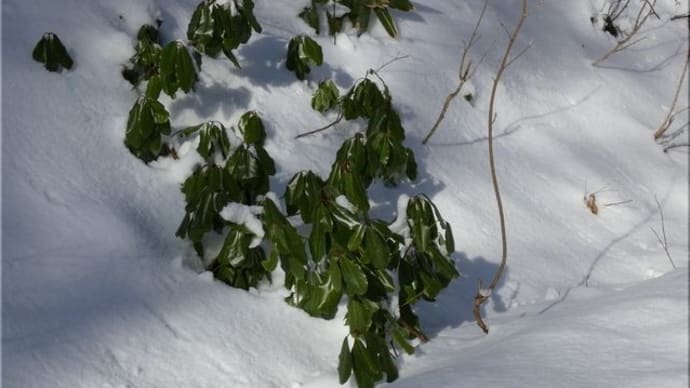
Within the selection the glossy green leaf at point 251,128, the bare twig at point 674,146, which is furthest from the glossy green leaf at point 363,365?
the bare twig at point 674,146

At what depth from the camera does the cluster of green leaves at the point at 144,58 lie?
2.36 meters

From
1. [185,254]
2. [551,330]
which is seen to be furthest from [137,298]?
[551,330]

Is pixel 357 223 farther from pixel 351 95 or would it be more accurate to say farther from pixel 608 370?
pixel 351 95

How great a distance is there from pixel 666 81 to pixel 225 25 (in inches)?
128

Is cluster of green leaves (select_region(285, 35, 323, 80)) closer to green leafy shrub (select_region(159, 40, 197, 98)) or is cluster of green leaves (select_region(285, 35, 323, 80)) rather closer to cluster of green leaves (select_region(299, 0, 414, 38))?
cluster of green leaves (select_region(299, 0, 414, 38))

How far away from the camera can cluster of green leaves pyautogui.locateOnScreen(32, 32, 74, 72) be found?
2.24 meters

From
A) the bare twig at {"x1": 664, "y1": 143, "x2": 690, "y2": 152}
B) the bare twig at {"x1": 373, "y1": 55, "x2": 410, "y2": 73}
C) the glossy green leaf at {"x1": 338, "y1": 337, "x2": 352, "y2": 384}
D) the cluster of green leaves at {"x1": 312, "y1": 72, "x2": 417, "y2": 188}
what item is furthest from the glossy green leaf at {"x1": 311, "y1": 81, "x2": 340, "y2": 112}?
the bare twig at {"x1": 664, "y1": 143, "x2": 690, "y2": 152}

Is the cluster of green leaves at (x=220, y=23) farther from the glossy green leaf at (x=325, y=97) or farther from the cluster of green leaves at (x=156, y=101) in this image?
the glossy green leaf at (x=325, y=97)

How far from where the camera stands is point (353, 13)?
10.5 ft

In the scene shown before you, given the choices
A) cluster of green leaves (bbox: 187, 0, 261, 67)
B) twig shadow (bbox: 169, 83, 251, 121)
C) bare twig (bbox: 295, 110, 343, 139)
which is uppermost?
cluster of green leaves (bbox: 187, 0, 261, 67)

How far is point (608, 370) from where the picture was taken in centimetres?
155

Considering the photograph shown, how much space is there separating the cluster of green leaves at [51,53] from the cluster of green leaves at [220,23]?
1.30 ft

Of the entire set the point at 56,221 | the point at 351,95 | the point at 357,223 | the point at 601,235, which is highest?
the point at 357,223

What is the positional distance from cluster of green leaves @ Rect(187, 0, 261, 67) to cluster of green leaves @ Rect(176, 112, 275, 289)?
0.30 metres
